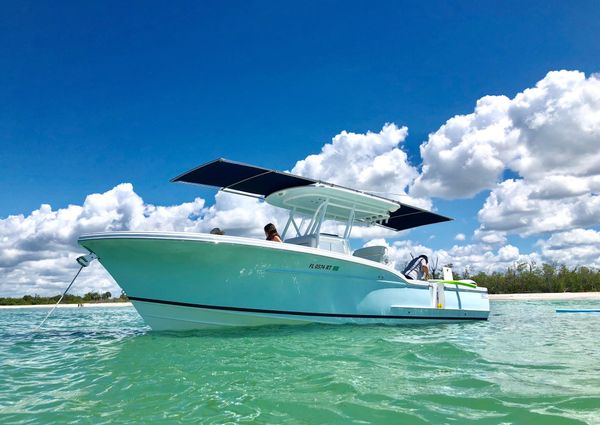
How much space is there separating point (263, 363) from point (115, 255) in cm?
426

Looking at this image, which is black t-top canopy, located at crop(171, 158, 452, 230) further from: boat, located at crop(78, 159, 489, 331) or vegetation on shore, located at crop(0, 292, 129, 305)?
vegetation on shore, located at crop(0, 292, 129, 305)

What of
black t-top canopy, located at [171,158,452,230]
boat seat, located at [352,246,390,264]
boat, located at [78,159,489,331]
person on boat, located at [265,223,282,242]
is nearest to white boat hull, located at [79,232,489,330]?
boat, located at [78,159,489,331]

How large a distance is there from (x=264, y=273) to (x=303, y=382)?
4121 mm

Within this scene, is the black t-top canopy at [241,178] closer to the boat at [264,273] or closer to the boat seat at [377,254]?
the boat at [264,273]

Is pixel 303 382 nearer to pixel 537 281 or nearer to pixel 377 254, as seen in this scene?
pixel 377 254

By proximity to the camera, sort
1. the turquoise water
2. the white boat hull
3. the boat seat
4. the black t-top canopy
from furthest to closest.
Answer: the boat seat
the black t-top canopy
the white boat hull
the turquoise water

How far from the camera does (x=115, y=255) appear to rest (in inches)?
311

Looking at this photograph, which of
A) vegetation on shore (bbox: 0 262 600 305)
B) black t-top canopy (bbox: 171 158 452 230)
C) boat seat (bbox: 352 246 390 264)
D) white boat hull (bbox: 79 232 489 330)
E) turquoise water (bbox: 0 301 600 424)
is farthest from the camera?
vegetation on shore (bbox: 0 262 600 305)

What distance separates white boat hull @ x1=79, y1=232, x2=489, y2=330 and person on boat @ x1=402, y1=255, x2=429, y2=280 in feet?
9.25

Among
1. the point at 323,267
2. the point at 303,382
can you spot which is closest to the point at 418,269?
the point at 323,267

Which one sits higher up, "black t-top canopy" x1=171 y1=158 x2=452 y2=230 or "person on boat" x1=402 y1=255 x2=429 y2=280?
"black t-top canopy" x1=171 y1=158 x2=452 y2=230

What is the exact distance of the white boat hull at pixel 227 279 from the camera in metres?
7.57

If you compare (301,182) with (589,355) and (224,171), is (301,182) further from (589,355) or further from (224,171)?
(589,355)

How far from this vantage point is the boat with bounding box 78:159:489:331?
7672mm
